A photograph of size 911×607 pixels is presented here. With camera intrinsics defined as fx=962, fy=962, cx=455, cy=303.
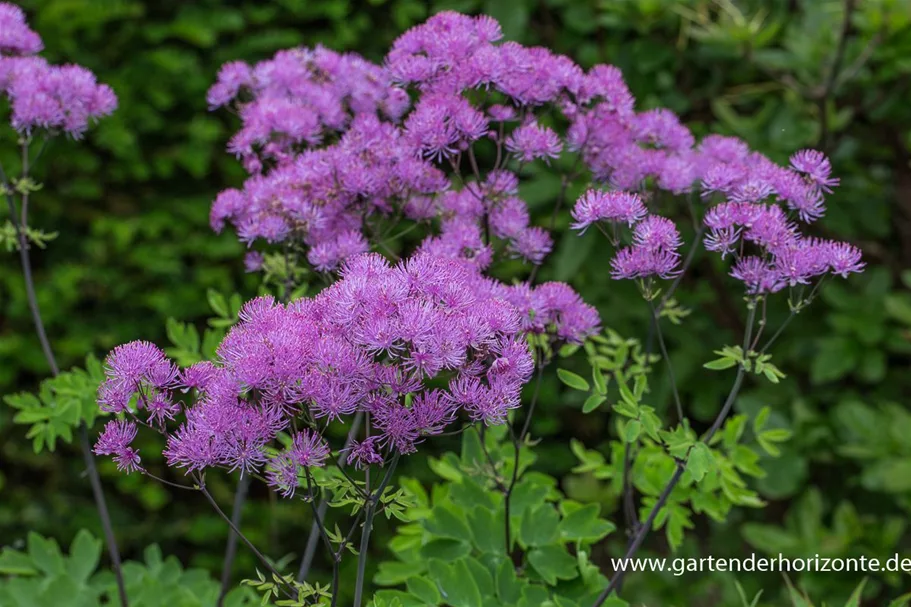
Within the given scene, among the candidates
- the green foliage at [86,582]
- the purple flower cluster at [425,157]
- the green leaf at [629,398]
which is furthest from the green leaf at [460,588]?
the green foliage at [86,582]

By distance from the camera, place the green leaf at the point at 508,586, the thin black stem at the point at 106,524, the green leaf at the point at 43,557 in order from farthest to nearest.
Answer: the green leaf at the point at 43,557
the thin black stem at the point at 106,524
the green leaf at the point at 508,586

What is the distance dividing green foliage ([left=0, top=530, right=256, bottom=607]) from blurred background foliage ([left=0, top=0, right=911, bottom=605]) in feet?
3.10

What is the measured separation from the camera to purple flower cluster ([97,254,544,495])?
1.16 m

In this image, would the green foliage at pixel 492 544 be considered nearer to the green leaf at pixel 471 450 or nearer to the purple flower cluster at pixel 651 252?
the green leaf at pixel 471 450

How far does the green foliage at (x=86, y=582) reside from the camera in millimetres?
2119

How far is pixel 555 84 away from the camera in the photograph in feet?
5.74

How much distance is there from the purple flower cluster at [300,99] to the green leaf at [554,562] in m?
0.89

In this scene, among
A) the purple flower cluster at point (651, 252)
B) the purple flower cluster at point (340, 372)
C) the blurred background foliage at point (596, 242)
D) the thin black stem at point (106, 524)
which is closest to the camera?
the purple flower cluster at point (340, 372)

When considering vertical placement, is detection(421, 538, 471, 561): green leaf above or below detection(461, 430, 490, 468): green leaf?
below

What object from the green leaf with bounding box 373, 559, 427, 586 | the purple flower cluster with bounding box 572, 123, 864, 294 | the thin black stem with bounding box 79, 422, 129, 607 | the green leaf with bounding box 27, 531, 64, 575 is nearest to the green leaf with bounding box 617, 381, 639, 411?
the purple flower cluster with bounding box 572, 123, 864, 294

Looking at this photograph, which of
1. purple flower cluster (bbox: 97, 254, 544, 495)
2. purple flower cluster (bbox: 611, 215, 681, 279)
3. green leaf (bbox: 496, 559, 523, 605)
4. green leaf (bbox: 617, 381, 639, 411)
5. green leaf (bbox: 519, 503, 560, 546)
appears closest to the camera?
purple flower cluster (bbox: 97, 254, 544, 495)

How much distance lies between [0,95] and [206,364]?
1130 mm

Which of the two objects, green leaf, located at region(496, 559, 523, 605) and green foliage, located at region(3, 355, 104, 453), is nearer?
green leaf, located at region(496, 559, 523, 605)

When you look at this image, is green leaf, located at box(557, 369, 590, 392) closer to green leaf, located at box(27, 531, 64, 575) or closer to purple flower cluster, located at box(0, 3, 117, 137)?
purple flower cluster, located at box(0, 3, 117, 137)
